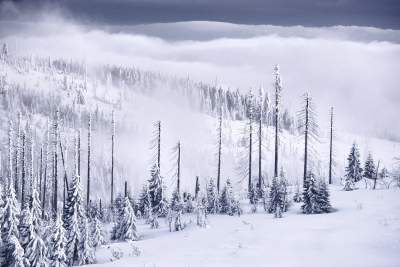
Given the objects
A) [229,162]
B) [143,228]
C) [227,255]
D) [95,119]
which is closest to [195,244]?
[227,255]

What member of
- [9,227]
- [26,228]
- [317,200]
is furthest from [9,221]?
[317,200]

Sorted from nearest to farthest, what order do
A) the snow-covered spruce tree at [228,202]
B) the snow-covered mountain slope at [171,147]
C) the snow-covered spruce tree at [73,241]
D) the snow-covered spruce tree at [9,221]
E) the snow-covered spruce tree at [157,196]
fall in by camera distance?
the snow-covered spruce tree at [73,241] → the snow-covered spruce tree at [9,221] → the snow-covered spruce tree at [228,202] → the snow-covered spruce tree at [157,196] → the snow-covered mountain slope at [171,147]

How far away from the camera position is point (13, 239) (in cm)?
2523

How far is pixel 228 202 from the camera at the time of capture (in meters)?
35.0

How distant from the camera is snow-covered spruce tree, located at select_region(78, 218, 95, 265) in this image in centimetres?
2417

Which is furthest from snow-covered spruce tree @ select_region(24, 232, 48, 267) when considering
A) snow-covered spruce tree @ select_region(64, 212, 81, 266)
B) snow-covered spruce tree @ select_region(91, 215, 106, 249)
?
snow-covered spruce tree @ select_region(91, 215, 106, 249)

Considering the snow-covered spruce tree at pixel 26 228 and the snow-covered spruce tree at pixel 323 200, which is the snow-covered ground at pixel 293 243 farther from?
the snow-covered spruce tree at pixel 26 228

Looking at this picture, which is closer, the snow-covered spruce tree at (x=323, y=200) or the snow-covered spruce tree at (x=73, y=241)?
the snow-covered spruce tree at (x=73, y=241)

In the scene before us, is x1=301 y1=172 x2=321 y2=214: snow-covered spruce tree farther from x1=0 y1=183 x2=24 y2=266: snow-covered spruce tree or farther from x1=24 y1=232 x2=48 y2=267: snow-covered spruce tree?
x1=0 y1=183 x2=24 y2=266: snow-covered spruce tree

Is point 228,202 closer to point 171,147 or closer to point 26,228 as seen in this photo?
point 26,228

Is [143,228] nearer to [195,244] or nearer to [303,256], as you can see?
[195,244]

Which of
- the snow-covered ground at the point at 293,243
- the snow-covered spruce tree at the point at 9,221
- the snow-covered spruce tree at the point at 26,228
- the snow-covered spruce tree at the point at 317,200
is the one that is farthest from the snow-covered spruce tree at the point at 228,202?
the snow-covered spruce tree at the point at 9,221

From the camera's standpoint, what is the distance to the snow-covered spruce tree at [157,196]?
42.2 m

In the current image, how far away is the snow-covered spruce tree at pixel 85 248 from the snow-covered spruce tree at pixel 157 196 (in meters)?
16.3
